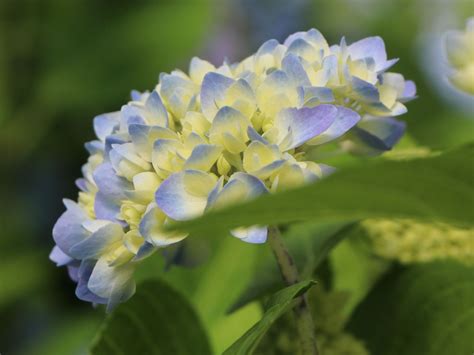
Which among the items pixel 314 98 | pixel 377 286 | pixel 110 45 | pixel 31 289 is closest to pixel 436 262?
pixel 377 286

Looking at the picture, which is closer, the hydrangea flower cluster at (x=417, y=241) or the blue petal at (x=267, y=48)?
the blue petal at (x=267, y=48)

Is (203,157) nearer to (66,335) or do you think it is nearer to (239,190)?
(239,190)

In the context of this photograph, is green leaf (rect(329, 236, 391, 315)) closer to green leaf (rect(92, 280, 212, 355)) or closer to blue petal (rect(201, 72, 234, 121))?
green leaf (rect(92, 280, 212, 355))

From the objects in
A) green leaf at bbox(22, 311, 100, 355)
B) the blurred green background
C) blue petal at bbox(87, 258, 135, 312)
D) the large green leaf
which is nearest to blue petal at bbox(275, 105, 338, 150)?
blue petal at bbox(87, 258, 135, 312)

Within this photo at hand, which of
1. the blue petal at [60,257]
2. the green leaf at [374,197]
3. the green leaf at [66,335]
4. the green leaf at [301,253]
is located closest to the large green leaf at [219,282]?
the green leaf at [301,253]

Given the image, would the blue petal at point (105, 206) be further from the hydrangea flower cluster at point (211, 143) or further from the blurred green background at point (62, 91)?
the blurred green background at point (62, 91)

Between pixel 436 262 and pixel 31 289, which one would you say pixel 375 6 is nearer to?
pixel 31 289
